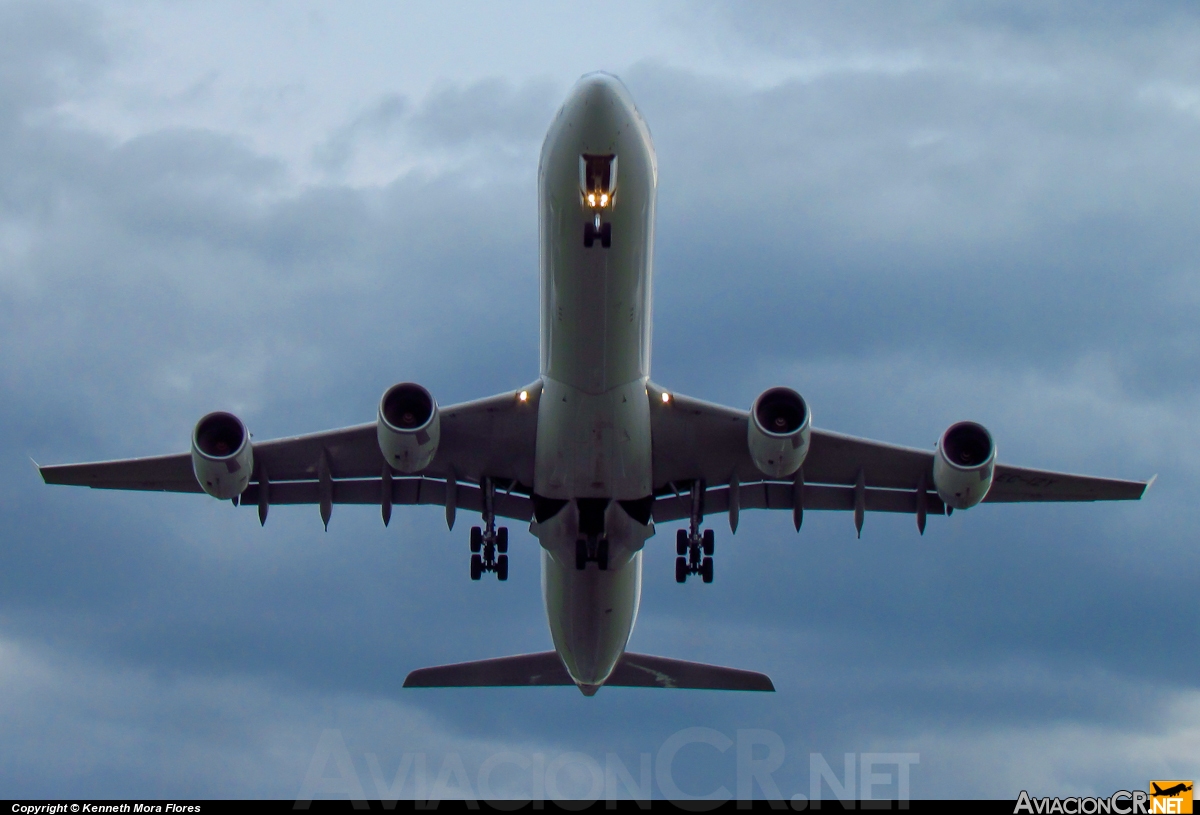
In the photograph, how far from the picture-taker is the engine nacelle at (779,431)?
20.4m

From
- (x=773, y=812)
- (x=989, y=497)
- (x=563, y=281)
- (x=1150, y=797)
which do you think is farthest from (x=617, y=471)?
(x=1150, y=797)

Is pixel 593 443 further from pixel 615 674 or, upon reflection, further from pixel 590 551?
pixel 615 674

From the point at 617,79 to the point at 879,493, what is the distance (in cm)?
1037

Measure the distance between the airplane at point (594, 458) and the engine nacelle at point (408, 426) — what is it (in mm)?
29

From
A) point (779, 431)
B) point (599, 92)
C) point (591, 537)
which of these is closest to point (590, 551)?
point (591, 537)

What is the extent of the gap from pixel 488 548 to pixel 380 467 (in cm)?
265

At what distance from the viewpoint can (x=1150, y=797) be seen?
1945 centimetres

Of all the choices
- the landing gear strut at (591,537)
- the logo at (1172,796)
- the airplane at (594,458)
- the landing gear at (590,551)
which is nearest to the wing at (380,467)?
the airplane at (594,458)

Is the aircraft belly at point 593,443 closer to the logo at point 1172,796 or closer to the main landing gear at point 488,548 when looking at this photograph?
the main landing gear at point 488,548

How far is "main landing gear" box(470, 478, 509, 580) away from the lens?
24.3 meters

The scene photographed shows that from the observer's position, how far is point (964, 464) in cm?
2120

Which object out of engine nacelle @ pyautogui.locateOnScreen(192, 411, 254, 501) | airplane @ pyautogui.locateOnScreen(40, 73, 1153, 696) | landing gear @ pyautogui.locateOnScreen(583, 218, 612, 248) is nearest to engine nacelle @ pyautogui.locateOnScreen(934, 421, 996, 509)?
airplane @ pyautogui.locateOnScreen(40, 73, 1153, 696)

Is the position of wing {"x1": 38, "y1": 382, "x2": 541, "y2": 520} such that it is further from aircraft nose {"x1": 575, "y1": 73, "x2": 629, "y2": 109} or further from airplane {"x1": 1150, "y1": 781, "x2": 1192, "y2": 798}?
airplane {"x1": 1150, "y1": 781, "x2": 1192, "y2": 798}

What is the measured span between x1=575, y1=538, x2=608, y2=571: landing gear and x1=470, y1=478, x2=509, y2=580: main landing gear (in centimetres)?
191
